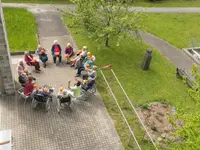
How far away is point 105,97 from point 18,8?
1282 cm

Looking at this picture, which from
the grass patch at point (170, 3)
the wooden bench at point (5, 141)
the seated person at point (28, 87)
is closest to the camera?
the wooden bench at point (5, 141)

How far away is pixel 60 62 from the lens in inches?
618

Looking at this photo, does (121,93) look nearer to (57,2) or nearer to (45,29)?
(45,29)

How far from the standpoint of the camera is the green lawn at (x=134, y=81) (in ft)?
41.2

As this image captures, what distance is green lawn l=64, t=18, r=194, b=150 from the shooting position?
1256 cm

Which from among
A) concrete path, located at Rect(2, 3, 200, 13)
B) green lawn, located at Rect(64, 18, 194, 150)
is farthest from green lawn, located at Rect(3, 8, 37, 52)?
green lawn, located at Rect(64, 18, 194, 150)

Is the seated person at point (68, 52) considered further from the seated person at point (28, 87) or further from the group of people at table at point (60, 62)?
the seated person at point (28, 87)

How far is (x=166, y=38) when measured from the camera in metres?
20.4

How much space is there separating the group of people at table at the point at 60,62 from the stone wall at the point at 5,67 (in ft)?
1.87

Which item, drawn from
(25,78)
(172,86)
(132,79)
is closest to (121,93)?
(132,79)

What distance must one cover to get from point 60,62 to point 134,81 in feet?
15.2

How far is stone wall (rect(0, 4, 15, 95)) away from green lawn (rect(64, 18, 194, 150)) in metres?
4.70

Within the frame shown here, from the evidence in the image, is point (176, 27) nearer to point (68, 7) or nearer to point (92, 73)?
point (68, 7)

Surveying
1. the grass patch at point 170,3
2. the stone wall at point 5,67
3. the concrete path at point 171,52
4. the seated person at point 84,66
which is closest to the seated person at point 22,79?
the stone wall at point 5,67
